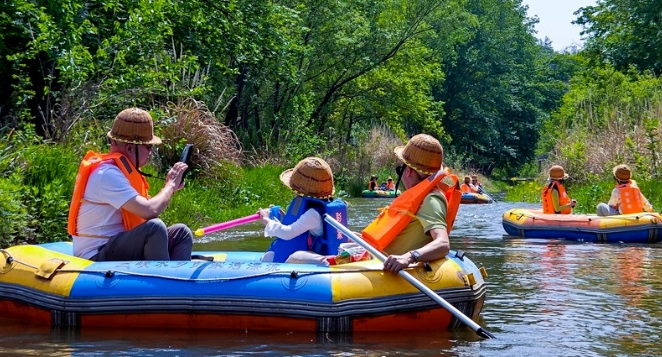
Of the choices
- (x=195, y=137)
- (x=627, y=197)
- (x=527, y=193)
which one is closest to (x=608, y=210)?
(x=627, y=197)

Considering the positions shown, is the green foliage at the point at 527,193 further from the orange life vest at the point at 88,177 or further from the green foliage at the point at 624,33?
the orange life vest at the point at 88,177

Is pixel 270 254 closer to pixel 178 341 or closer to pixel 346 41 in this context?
pixel 178 341

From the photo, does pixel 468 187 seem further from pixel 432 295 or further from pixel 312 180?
pixel 432 295

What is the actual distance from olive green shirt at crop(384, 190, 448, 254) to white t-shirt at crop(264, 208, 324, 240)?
51 cm

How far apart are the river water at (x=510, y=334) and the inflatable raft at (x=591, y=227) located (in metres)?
3.35

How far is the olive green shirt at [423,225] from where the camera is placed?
19.6 ft

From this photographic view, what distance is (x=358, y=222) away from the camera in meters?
15.8

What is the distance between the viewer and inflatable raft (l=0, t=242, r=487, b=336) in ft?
19.1

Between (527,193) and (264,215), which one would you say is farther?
(527,193)

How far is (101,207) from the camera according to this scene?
6098mm

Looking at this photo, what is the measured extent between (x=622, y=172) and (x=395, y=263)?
8.19m

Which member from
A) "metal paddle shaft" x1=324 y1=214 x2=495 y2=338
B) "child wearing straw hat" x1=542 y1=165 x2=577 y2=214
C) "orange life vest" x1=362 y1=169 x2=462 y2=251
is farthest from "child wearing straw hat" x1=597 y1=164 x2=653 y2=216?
"metal paddle shaft" x1=324 y1=214 x2=495 y2=338

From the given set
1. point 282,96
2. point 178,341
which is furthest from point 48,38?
point 282,96

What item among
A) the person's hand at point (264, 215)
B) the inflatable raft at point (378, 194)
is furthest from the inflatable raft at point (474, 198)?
the person's hand at point (264, 215)
